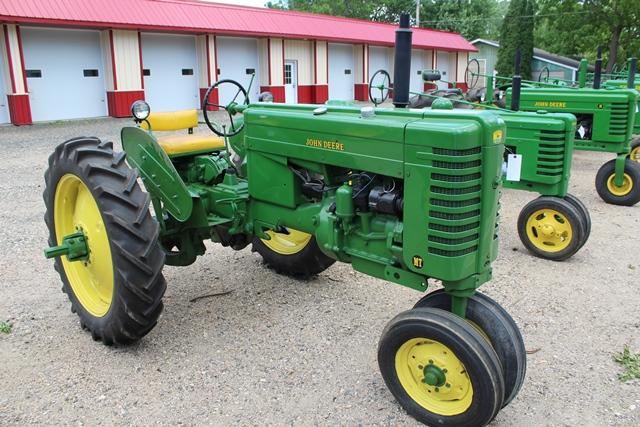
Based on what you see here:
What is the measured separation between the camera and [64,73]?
16.2 metres

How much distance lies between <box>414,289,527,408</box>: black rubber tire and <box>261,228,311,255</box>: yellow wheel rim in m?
1.81

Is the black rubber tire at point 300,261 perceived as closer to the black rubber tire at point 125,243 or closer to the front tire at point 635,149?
the black rubber tire at point 125,243

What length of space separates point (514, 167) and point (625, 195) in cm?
308

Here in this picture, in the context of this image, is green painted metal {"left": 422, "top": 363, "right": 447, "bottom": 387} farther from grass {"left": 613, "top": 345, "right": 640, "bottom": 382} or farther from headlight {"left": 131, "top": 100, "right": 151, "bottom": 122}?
→ headlight {"left": 131, "top": 100, "right": 151, "bottom": 122}

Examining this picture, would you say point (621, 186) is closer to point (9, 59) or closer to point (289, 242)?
point (289, 242)

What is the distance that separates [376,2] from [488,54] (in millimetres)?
12549

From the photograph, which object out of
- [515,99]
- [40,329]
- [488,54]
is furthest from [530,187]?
[488,54]

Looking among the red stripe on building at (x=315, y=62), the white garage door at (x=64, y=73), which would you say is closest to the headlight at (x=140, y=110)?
the white garage door at (x=64, y=73)

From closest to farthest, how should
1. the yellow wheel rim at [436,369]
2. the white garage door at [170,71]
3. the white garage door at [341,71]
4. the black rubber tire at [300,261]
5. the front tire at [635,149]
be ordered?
1. the yellow wheel rim at [436,369]
2. the black rubber tire at [300,261]
3. the front tire at [635,149]
4. the white garage door at [170,71]
5. the white garage door at [341,71]

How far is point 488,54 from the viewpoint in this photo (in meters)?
37.1

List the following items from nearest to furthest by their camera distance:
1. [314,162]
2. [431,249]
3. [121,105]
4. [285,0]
Result: [431,249] < [314,162] < [121,105] < [285,0]

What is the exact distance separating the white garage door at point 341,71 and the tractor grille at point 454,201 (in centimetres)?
2175

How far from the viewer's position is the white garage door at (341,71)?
78.4 ft

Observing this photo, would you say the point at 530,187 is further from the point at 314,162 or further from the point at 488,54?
the point at 488,54
